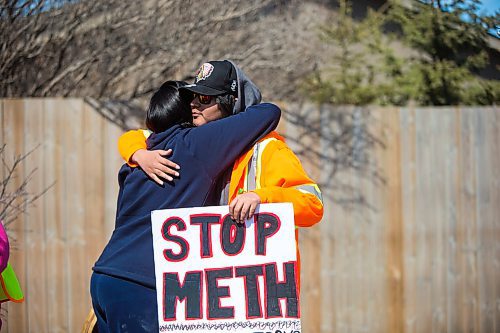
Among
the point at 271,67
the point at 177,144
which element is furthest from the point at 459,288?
the point at 177,144

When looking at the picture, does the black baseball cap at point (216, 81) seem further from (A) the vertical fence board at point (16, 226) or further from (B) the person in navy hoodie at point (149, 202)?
(A) the vertical fence board at point (16, 226)

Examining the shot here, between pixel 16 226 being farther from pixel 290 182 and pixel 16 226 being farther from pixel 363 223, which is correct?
pixel 290 182

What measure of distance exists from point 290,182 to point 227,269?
387 mm

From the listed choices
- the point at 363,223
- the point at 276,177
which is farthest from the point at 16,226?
the point at 276,177

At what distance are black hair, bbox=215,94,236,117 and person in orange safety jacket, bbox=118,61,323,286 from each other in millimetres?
35

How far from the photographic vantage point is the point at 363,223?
5566 mm

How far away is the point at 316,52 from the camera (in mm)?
9133

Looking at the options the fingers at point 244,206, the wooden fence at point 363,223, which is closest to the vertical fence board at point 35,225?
the wooden fence at point 363,223

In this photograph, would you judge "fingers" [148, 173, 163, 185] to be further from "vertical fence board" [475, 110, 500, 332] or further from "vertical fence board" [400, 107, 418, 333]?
"vertical fence board" [475, 110, 500, 332]

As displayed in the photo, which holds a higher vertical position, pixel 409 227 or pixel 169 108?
pixel 169 108

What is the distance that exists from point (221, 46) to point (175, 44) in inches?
20.2

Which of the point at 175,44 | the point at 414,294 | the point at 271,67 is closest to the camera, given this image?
the point at 414,294

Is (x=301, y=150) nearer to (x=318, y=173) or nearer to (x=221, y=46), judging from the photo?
(x=318, y=173)

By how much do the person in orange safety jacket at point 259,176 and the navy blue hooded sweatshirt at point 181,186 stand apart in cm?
5
